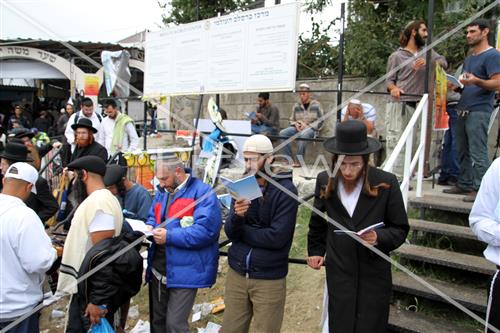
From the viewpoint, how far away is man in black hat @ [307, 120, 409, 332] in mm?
2539

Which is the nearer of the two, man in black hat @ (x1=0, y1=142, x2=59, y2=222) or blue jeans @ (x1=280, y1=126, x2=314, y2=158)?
man in black hat @ (x1=0, y1=142, x2=59, y2=222)

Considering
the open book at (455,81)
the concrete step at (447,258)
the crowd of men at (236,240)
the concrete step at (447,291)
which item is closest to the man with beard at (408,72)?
the open book at (455,81)

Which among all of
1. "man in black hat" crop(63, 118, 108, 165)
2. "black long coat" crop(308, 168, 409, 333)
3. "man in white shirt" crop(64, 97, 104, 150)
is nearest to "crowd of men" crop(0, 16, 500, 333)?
"black long coat" crop(308, 168, 409, 333)

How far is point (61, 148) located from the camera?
703cm

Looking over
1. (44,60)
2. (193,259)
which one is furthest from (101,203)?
(44,60)

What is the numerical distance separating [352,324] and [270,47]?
132 inches

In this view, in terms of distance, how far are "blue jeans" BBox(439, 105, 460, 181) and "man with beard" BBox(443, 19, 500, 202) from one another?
81 cm

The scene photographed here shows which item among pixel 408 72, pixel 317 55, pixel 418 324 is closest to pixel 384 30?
pixel 317 55

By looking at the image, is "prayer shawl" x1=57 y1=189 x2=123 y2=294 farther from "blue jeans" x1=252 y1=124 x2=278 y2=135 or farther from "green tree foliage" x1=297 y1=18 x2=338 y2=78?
"green tree foliage" x1=297 y1=18 x2=338 y2=78

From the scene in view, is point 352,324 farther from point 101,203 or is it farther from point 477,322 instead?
point 101,203

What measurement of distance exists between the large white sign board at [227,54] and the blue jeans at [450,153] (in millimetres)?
2131

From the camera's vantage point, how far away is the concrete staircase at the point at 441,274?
3243mm

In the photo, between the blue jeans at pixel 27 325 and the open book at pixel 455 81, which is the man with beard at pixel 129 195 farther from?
the open book at pixel 455 81

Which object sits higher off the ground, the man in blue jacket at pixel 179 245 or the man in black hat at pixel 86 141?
the man in black hat at pixel 86 141
